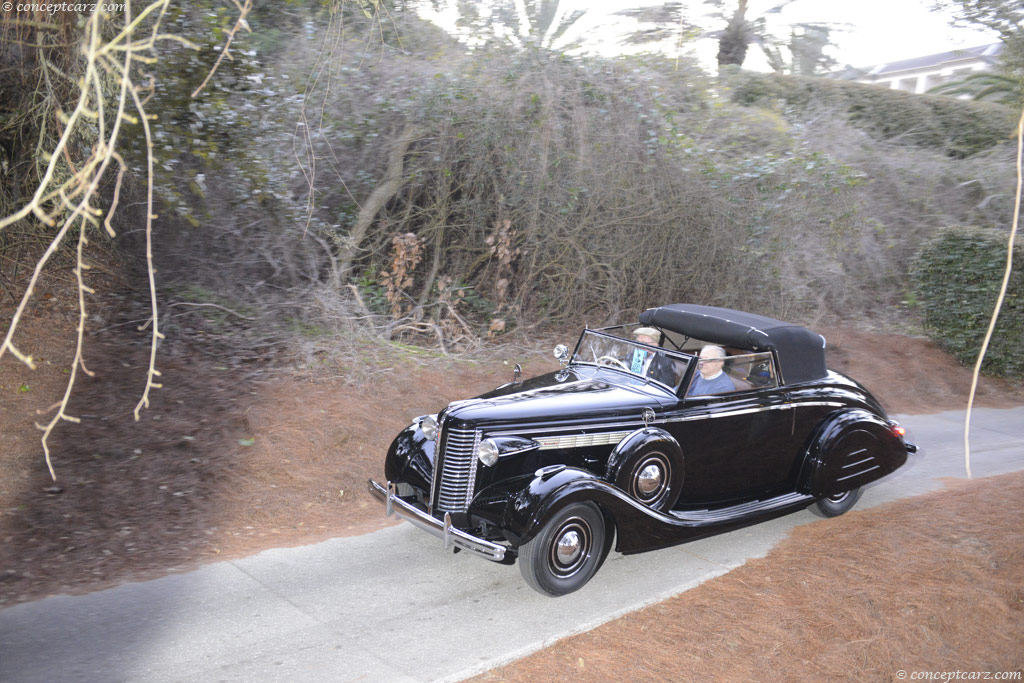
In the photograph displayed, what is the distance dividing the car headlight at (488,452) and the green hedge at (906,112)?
1454 cm

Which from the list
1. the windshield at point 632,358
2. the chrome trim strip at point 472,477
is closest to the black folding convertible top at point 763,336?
the windshield at point 632,358

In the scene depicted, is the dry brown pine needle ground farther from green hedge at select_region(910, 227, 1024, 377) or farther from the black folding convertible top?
green hedge at select_region(910, 227, 1024, 377)

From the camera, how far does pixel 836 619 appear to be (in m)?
4.63

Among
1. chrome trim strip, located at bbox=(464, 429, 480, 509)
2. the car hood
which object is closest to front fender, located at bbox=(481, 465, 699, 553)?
chrome trim strip, located at bbox=(464, 429, 480, 509)

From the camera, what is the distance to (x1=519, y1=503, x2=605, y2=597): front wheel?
15.5ft

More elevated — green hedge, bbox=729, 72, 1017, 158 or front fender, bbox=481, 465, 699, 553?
green hedge, bbox=729, 72, 1017, 158

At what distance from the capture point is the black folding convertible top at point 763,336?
614cm

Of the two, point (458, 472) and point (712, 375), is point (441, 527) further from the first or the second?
point (712, 375)

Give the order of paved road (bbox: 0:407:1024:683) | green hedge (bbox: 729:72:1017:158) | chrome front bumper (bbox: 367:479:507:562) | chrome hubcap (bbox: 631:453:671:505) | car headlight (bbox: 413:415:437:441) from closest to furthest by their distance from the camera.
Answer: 1. paved road (bbox: 0:407:1024:683)
2. chrome front bumper (bbox: 367:479:507:562)
3. chrome hubcap (bbox: 631:453:671:505)
4. car headlight (bbox: 413:415:437:441)
5. green hedge (bbox: 729:72:1017:158)

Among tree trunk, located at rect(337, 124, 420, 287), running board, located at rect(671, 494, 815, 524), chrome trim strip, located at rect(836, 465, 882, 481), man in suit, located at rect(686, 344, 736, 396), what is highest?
tree trunk, located at rect(337, 124, 420, 287)

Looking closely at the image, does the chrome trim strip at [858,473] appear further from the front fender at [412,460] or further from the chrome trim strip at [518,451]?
the front fender at [412,460]

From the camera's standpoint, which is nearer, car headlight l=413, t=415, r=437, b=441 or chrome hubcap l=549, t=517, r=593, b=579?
chrome hubcap l=549, t=517, r=593, b=579

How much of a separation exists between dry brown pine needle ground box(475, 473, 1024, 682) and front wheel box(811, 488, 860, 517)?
1.04 ft

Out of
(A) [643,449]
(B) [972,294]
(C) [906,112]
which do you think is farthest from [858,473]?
(C) [906,112]
